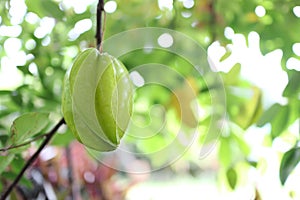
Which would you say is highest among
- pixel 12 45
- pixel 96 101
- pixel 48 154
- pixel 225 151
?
pixel 96 101

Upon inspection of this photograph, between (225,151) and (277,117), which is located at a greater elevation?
(277,117)

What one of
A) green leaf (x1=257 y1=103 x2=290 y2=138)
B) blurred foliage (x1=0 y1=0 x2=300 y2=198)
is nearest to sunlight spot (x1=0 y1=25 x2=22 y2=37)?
blurred foliage (x1=0 y1=0 x2=300 y2=198)

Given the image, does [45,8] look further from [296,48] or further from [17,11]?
[296,48]

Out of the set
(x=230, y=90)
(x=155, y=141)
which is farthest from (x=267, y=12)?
(x=155, y=141)

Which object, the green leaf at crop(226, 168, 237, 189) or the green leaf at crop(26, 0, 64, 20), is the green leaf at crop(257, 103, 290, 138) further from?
the green leaf at crop(26, 0, 64, 20)

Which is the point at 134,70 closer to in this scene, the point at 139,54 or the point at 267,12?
the point at 139,54

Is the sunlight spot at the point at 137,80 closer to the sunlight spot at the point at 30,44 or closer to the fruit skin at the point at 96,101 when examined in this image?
the sunlight spot at the point at 30,44

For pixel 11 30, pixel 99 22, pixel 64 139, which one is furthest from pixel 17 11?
pixel 99 22
